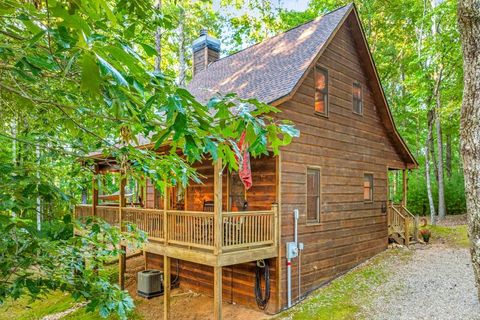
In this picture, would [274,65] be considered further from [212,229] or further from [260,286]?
[260,286]

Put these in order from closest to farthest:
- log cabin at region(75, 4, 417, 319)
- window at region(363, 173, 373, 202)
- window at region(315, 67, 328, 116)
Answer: log cabin at region(75, 4, 417, 319) → window at region(315, 67, 328, 116) → window at region(363, 173, 373, 202)

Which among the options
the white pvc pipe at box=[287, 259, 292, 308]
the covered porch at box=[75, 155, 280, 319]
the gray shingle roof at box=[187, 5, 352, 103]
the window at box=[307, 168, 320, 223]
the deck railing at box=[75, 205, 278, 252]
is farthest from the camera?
the window at box=[307, 168, 320, 223]

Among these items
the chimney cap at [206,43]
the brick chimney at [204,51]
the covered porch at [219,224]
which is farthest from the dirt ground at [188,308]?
the chimney cap at [206,43]

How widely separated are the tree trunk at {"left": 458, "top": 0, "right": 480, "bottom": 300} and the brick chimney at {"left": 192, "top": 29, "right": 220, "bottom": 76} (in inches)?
516

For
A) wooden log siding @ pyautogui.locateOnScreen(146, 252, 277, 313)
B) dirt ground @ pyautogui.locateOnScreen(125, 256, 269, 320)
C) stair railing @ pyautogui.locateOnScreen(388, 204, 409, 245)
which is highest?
stair railing @ pyautogui.locateOnScreen(388, 204, 409, 245)

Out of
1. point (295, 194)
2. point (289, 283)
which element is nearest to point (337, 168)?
point (295, 194)

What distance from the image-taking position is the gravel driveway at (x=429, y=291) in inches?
299

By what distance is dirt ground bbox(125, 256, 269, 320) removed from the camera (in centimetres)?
854

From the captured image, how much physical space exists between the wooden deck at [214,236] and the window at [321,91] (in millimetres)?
3556

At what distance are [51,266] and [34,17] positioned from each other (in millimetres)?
2002

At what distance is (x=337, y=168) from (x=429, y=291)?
393 cm

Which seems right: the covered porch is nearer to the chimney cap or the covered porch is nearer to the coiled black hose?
the coiled black hose

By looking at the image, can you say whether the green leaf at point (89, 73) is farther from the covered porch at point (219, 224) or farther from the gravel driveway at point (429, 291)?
the gravel driveway at point (429, 291)

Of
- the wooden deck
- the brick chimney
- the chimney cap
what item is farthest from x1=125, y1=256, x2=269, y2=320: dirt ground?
the chimney cap
